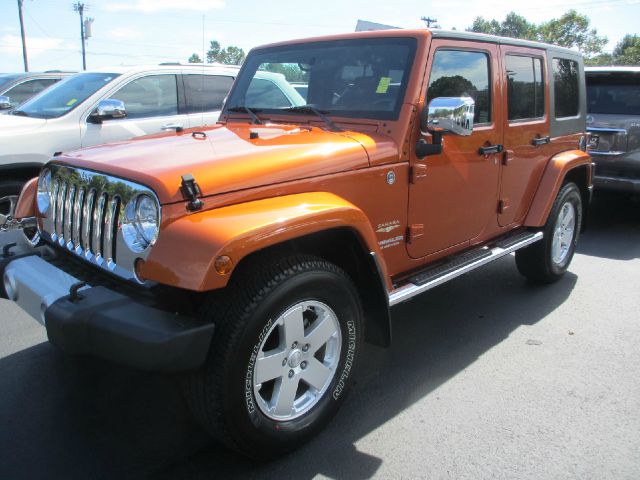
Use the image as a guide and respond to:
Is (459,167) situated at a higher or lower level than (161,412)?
higher

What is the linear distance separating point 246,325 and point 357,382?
128cm

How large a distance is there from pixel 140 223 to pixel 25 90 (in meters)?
7.94

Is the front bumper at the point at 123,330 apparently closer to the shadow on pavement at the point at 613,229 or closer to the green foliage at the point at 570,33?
the shadow on pavement at the point at 613,229

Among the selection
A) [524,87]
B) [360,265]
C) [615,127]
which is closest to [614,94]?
[615,127]

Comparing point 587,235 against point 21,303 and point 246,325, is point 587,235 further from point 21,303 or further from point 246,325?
point 21,303

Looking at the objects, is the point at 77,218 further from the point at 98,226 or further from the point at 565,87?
the point at 565,87

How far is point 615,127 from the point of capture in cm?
683

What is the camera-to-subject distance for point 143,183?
228cm

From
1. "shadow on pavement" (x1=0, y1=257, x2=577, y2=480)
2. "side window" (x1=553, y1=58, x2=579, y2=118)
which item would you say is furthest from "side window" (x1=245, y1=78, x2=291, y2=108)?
"side window" (x1=553, y1=58, x2=579, y2=118)

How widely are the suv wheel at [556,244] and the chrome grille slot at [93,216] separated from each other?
340 cm

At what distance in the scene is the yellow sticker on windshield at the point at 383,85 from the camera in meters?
3.18

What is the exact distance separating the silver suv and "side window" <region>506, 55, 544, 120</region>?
120 inches

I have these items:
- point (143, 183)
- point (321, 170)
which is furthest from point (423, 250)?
point (143, 183)

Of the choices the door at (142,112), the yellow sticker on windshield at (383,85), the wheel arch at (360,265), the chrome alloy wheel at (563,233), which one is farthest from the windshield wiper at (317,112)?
the door at (142,112)
